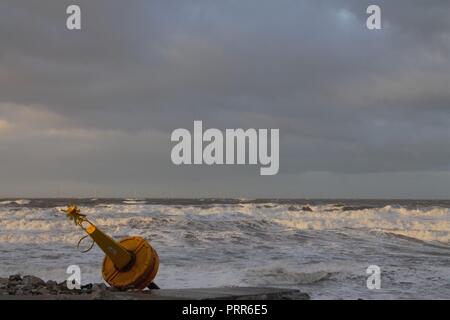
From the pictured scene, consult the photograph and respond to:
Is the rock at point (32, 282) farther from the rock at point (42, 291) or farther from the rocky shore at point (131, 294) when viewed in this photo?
the rock at point (42, 291)

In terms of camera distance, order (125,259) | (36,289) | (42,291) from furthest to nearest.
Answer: (36,289) < (125,259) < (42,291)

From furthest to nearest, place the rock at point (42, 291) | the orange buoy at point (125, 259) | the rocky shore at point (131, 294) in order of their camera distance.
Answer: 1. the orange buoy at point (125, 259)
2. the rock at point (42, 291)
3. the rocky shore at point (131, 294)

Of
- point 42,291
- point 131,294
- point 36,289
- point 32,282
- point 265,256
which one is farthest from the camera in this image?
point 265,256

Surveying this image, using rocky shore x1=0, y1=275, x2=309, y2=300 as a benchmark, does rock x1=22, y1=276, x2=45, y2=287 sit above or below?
below

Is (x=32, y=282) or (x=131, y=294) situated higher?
(x=131, y=294)

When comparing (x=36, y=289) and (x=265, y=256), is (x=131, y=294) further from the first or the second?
(x=265, y=256)

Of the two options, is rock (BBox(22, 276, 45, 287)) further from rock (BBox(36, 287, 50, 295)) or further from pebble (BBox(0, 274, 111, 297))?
rock (BBox(36, 287, 50, 295))

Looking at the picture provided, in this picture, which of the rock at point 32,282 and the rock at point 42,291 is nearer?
the rock at point 42,291

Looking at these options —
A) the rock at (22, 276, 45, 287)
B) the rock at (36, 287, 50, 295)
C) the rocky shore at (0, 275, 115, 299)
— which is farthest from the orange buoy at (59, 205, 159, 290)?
the rock at (22, 276, 45, 287)

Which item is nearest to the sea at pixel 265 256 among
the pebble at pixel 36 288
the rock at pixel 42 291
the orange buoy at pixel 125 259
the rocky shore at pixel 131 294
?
the pebble at pixel 36 288

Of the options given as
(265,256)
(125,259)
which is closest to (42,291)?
(125,259)

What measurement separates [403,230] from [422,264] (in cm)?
1524
